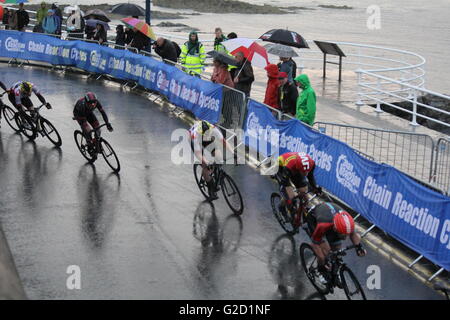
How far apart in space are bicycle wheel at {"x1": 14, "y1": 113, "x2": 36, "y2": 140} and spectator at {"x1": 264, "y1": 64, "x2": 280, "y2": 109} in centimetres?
555

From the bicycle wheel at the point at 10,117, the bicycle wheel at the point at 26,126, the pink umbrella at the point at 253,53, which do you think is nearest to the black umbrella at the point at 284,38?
the pink umbrella at the point at 253,53

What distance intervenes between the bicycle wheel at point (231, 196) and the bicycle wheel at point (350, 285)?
3.50 meters

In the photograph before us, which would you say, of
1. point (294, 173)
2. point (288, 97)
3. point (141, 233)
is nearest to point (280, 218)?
point (294, 173)

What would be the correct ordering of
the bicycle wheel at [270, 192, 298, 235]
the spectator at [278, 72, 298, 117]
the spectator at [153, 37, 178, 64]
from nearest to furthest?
the bicycle wheel at [270, 192, 298, 235], the spectator at [278, 72, 298, 117], the spectator at [153, 37, 178, 64]

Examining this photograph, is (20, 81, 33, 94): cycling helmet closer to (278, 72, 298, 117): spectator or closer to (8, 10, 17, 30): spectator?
(278, 72, 298, 117): spectator

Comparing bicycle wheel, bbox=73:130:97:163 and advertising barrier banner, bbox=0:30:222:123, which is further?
advertising barrier banner, bbox=0:30:222:123

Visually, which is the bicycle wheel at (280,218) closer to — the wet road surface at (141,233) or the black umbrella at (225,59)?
the wet road surface at (141,233)

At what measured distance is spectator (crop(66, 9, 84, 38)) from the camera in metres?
29.2

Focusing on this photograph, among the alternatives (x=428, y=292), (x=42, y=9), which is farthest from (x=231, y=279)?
(x=42, y=9)

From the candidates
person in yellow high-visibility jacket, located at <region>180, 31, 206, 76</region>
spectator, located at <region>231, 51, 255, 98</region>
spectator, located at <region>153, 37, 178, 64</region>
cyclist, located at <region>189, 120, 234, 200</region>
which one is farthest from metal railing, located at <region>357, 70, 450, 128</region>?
cyclist, located at <region>189, 120, 234, 200</region>

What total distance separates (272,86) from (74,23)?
15.3 meters

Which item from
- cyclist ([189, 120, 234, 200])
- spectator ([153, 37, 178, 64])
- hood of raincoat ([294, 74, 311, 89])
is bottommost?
cyclist ([189, 120, 234, 200])

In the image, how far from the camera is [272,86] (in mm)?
16516

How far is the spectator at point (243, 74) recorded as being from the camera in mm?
17938
